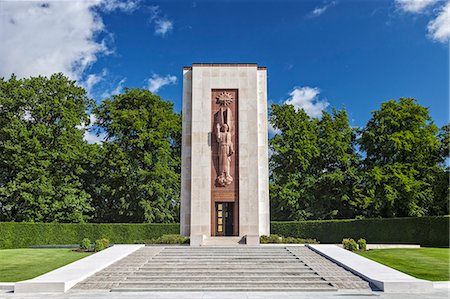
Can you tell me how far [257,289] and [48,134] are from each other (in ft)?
89.3

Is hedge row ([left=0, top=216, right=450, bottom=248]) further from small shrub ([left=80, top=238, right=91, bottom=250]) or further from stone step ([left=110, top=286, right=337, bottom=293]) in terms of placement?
stone step ([left=110, top=286, right=337, bottom=293])

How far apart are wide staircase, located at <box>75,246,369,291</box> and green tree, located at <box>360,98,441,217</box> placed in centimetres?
1755

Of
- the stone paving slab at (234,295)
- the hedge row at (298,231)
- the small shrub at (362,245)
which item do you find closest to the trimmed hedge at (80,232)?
the hedge row at (298,231)

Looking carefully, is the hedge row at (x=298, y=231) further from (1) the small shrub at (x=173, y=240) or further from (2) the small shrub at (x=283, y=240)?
(2) the small shrub at (x=283, y=240)

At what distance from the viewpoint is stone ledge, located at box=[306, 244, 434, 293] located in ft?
47.6

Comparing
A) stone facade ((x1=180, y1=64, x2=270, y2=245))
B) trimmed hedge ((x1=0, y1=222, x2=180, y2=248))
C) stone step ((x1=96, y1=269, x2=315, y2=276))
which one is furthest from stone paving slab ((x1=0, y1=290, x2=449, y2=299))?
trimmed hedge ((x1=0, y1=222, x2=180, y2=248))

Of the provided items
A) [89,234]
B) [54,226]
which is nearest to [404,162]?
[89,234]

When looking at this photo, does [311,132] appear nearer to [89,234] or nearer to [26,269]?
[89,234]

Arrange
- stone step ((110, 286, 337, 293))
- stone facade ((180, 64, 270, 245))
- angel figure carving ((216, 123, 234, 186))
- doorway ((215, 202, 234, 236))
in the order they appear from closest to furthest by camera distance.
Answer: stone step ((110, 286, 337, 293))
stone facade ((180, 64, 270, 245))
angel figure carving ((216, 123, 234, 186))
doorway ((215, 202, 234, 236))

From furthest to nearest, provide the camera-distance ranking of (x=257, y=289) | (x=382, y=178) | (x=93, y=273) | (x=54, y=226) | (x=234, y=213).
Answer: (x=382, y=178)
(x=54, y=226)
(x=234, y=213)
(x=93, y=273)
(x=257, y=289)

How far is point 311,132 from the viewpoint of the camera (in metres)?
40.8

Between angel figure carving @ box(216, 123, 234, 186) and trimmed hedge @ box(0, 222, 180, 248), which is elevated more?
angel figure carving @ box(216, 123, 234, 186)

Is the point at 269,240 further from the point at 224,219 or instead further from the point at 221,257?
the point at 221,257

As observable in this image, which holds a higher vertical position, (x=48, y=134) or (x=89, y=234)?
(x=48, y=134)
